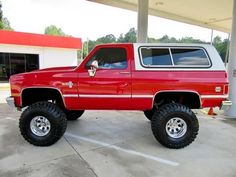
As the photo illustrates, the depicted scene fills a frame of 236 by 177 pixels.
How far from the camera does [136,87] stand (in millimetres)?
4777

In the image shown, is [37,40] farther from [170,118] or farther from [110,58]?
[170,118]

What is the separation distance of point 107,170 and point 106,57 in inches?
92.9

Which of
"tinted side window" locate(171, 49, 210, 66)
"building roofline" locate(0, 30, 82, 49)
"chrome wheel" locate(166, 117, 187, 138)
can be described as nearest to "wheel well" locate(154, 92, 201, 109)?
"chrome wheel" locate(166, 117, 187, 138)

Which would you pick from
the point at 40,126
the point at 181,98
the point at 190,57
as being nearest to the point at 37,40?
the point at 40,126

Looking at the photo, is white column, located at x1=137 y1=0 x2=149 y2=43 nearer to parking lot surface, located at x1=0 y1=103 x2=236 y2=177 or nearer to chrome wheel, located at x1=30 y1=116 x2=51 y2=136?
parking lot surface, located at x1=0 y1=103 x2=236 y2=177

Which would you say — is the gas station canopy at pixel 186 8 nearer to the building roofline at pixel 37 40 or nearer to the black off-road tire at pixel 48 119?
the black off-road tire at pixel 48 119

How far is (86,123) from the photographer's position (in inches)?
257

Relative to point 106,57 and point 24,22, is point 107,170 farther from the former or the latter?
point 24,22

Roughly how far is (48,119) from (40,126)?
31 cm

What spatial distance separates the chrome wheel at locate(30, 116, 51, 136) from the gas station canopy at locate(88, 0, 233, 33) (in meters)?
8.37

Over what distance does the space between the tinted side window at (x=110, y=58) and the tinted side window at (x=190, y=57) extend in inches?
42.6

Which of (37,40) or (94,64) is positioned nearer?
(94,64)

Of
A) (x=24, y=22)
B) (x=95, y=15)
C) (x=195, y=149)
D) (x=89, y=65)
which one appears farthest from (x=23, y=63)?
(x=24, y=22)

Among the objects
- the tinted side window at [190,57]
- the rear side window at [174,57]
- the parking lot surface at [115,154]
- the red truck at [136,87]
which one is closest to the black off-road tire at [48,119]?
the red truck at [136,87]
